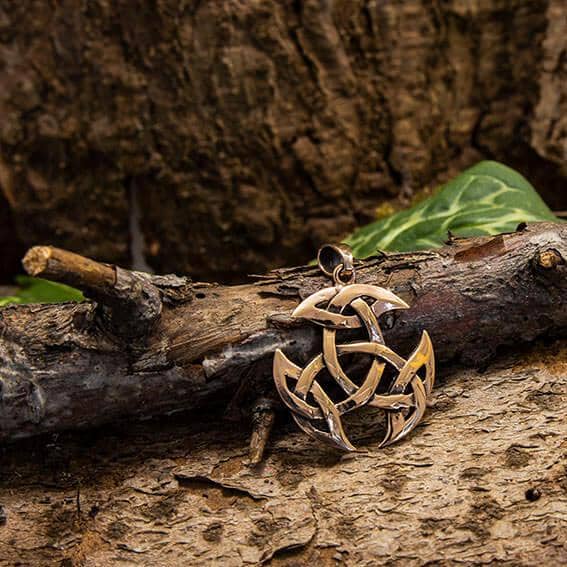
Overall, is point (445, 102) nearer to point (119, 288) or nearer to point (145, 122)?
point (145, 122)

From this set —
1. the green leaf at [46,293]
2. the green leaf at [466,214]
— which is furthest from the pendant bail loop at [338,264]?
the green leaf at [46,293]

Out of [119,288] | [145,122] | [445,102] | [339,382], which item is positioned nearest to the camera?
[119,288]

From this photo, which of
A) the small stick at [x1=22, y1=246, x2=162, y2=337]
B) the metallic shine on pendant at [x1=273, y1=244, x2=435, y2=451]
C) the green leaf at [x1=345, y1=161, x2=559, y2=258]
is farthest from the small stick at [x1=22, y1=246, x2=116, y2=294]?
the green leaf at [x1=345, y1=161, x2=559, y2=258]

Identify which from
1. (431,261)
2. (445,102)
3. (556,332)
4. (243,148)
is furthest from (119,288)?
(445,102)

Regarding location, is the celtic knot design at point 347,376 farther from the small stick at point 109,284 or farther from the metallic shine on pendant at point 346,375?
the small stick at point 109,284

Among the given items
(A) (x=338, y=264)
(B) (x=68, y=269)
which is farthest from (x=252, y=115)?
(B) (x=68, y=269)

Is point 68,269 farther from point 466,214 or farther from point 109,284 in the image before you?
point 466,214
